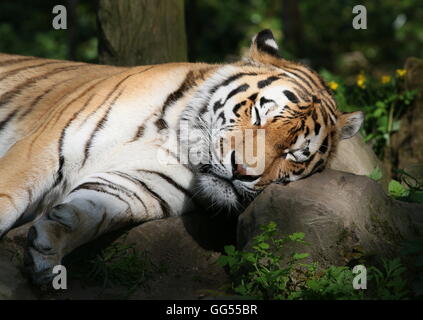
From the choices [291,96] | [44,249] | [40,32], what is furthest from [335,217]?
[40,32]

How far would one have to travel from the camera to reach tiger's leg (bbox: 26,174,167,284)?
3.30 meters

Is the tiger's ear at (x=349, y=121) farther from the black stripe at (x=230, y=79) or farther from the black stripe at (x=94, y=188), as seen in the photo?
the black stripe at (x=94, y=188)

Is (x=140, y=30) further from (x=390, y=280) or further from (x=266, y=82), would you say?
(x=390, y=280)

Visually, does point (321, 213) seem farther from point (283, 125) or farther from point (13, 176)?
point (13, 176)

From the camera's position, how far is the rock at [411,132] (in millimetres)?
5441

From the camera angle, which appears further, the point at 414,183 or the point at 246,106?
the point at 414,183

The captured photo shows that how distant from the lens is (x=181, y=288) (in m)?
3.53

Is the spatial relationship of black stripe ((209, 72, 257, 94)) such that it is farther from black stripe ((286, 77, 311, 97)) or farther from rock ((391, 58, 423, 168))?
rock ((391, 58, 423, 168))

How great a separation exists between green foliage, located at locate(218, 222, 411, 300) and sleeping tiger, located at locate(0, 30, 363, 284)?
335 mm

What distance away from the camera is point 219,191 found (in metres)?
3.62

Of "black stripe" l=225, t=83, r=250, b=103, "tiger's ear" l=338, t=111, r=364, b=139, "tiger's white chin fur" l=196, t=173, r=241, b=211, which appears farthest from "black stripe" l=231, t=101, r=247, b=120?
"tiger's ear" l=338, t=111, r=364, b=139
